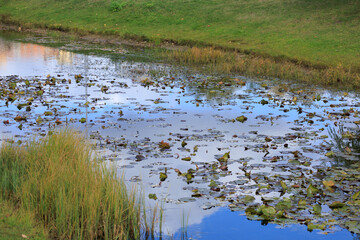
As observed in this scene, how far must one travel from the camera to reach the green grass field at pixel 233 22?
113 feet

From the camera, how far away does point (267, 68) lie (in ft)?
95.3

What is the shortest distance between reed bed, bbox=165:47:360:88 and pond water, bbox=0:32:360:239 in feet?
6.11

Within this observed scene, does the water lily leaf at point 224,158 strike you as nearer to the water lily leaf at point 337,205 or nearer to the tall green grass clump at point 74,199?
the water lily leaf at point 337,205

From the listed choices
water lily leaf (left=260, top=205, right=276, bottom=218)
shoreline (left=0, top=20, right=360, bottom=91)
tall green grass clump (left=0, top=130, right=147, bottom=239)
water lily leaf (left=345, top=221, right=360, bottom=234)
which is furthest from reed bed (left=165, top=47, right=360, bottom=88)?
tall green grass clump (left=0, top=130, right=147, bottom=239)

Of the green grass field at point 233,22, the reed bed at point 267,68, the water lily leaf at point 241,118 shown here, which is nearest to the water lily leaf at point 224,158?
the water lily leaf at point 241,118

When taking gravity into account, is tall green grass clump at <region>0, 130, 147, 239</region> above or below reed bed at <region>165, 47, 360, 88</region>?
below

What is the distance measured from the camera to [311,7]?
46.1 m

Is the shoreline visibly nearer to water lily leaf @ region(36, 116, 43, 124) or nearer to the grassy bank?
water lily leaf @ region(36, 116, 43, 124)

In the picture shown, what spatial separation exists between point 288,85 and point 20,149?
1778cm

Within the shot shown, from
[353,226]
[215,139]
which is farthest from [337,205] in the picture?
[215,139]

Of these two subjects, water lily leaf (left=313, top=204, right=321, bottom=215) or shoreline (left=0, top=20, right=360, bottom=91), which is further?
shoreline (left=0, top=20, right=360, bottom=91)

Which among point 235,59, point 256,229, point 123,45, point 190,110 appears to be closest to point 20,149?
point 256,229

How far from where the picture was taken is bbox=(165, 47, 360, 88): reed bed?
85.7 feet

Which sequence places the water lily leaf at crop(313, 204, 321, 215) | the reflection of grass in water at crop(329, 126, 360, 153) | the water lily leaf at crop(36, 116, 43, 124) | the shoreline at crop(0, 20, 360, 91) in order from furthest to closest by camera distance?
1. the shoreline at crop(0, 20, 360, 91)
2. the water lily leaf at crop(36, 116, 43, 124)
3. the reflection of grass in water at crop(329, 126, 360, 153)
4. the water lily leaf at crop(313, 204, 321, 215)
